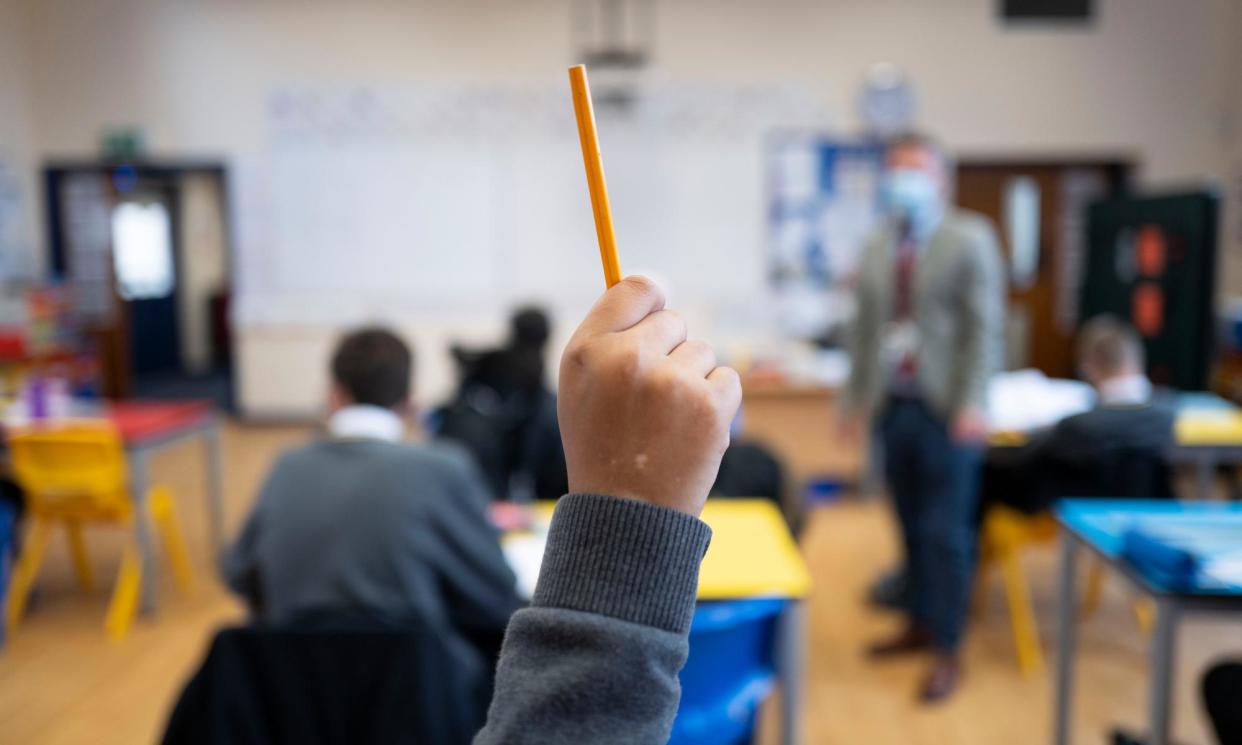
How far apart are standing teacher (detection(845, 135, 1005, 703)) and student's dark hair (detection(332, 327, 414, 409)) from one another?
152 centimetres

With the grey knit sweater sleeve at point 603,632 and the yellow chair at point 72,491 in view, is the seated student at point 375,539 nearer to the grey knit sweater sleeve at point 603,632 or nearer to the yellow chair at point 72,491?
the grey knit sweater sleeve at point 603,632

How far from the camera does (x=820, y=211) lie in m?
6.95

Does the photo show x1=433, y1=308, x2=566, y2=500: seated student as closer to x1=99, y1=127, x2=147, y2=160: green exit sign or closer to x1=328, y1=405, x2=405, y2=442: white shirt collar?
x1=328, y1=405, x2=405, y2=442: white shirt collar

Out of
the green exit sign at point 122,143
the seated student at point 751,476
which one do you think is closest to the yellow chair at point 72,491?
the seated student at point 751,476

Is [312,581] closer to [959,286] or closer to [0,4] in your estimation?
[0,4]

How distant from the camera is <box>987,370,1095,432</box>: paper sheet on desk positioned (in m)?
3.29

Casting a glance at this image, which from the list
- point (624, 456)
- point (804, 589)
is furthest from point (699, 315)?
point (624, 456)

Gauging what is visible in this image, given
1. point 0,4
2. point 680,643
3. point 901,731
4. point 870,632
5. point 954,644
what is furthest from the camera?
point 870,632

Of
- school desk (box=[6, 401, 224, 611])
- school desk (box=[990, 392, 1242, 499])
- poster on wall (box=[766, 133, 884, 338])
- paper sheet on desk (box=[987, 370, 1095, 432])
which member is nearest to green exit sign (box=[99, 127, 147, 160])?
school desk (box=[6, 401, 224, 611])

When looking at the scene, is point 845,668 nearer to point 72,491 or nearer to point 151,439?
point 151,439

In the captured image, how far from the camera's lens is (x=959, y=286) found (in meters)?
2.79

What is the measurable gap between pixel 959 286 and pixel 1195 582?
132 centimetres

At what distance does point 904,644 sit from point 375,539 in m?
2.07

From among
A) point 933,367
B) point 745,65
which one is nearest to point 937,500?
point 933,367
